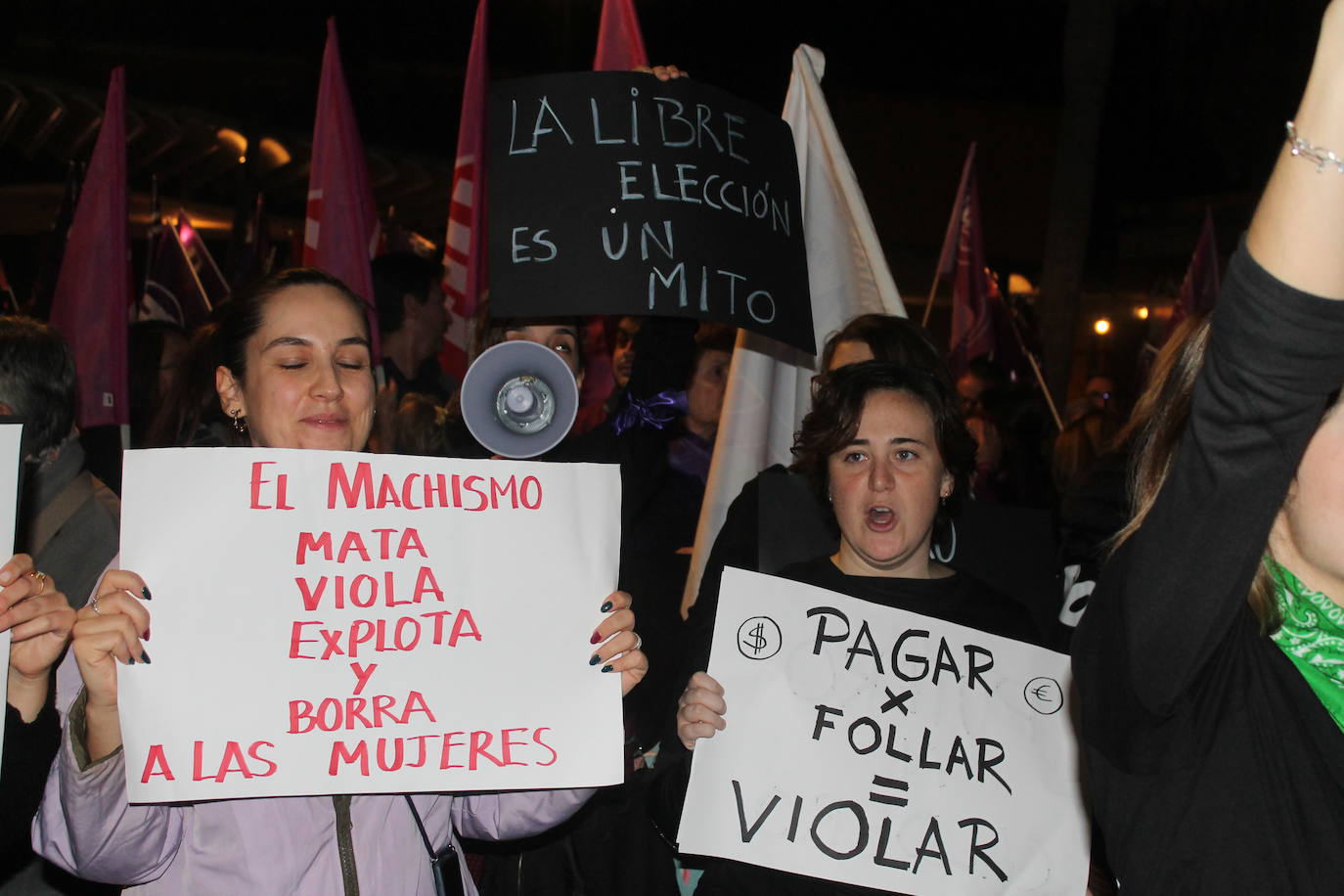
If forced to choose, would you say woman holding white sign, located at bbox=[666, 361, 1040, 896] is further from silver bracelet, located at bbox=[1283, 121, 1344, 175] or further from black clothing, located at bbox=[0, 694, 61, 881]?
silver bracelet, located at bbox=[1283, 121, 1344, 175]

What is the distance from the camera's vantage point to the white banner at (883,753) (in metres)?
2.23

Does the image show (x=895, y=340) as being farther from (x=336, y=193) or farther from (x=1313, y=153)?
(x=336, y=193)

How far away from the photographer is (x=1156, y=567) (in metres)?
1.14

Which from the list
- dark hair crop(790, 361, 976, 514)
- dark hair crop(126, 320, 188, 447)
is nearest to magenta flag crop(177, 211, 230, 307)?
dark hair crop(126, 320, 188, 447)

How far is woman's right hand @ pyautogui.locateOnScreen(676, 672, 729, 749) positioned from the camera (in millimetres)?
2303

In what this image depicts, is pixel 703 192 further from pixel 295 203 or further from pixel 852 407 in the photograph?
pixel 295 203

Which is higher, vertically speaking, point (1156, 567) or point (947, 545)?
point (1156, 567)

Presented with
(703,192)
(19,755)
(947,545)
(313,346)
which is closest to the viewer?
(19,755)

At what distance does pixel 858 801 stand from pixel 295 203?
69.2 feet

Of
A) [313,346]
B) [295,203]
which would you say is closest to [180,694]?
[313,346]

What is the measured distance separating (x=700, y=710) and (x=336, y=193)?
3.75 m

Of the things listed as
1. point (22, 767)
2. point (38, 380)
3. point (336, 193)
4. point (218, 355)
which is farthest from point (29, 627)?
Answer: point (336, 193)

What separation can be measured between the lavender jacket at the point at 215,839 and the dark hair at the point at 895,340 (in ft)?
5.96

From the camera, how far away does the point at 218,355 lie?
7.55 ft
